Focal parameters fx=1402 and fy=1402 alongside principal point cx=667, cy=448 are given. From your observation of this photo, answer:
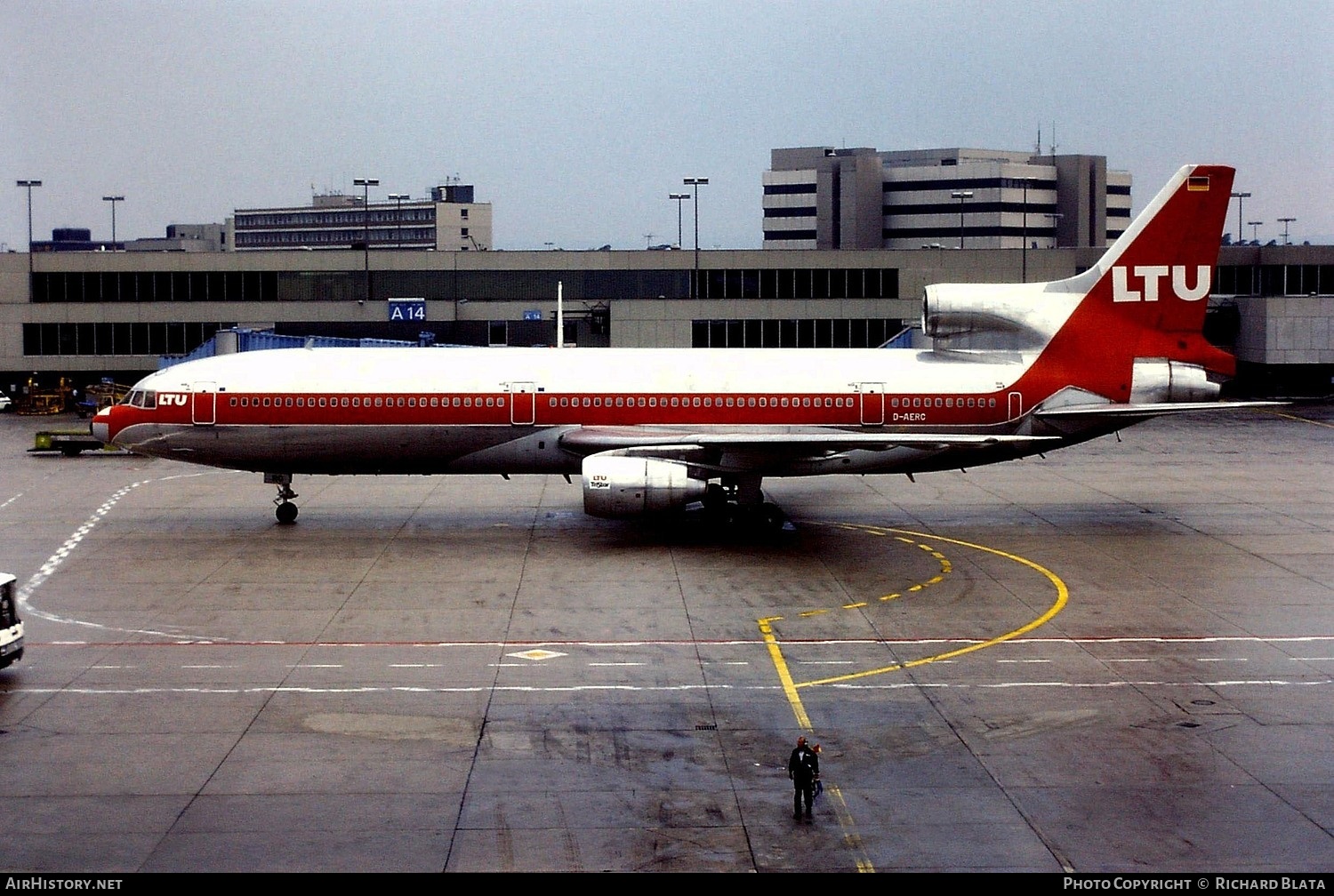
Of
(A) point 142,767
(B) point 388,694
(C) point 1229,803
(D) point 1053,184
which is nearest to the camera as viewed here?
(C) point 1229,803

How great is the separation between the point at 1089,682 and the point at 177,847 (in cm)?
1665

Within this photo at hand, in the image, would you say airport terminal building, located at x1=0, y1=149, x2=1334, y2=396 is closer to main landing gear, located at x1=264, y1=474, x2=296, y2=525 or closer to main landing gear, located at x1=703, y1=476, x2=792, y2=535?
main landing gear, located at x1=703, y1=476, x2=792, y2=535

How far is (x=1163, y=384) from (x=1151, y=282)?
329cm

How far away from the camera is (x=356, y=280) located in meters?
93.1

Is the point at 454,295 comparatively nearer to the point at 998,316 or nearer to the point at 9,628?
the point at 998,316

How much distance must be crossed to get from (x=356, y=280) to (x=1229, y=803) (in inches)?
3154

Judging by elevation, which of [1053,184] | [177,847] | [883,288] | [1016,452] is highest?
[1053,184]

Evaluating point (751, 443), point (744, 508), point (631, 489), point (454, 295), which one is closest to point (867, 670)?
point (631, 489)

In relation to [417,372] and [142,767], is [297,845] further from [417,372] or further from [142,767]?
[417,372]

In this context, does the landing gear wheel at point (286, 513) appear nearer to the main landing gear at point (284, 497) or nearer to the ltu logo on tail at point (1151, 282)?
the main landing gear at point (284, 497)

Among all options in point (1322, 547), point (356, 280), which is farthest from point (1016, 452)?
point (356, 280)

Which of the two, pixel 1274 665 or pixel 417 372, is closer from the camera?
pixel 1274 665

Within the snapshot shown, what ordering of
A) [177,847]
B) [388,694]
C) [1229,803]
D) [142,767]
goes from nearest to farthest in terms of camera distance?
[177,847] → [1229,803] → [142,767] → [388,694]

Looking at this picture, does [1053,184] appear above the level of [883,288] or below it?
above
